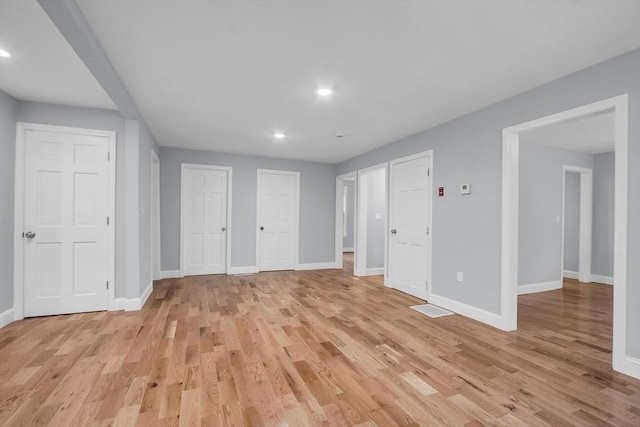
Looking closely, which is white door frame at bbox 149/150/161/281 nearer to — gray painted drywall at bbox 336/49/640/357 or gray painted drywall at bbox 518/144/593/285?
gray painted drywall at bbox 336/49/640/357

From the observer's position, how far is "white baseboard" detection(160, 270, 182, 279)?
5.39 m

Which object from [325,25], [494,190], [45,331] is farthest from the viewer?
[494,190]

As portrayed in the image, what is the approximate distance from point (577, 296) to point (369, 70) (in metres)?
4.84

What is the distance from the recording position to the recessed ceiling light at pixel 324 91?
2.89 meters

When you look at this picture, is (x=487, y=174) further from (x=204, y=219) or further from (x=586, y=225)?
(x=204, y=219)

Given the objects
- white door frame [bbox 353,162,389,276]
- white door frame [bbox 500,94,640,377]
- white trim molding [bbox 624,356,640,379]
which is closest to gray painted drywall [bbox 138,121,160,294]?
white door frame [bbox 353,162,389,276]

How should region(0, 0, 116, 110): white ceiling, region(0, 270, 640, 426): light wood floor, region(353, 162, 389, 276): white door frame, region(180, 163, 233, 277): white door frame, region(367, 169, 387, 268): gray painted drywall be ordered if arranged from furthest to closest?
region(367, 169, 387, 268): gray painted drywall, region(353, 162, 389, 276): white door frame, region(180, 163, 233, 277): white door frame, region(0, 0, 116, 110): white ceiling, region(0, 270, 640, 426): light wood floor

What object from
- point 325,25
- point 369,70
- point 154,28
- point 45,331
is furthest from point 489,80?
point 45,331

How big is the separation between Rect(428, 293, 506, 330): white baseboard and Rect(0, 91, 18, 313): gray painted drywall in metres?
5.08

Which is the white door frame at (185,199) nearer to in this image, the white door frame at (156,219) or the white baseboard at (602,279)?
the white door frame at (156,219)

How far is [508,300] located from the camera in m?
3.02

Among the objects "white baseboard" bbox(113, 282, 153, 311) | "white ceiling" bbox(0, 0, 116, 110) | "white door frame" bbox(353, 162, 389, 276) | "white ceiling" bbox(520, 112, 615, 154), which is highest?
"white ceiling" bbox(0, 0, 116, 110)

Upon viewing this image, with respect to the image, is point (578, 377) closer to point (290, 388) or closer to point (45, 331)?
point (290, 388)

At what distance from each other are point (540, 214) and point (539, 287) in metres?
1.24
